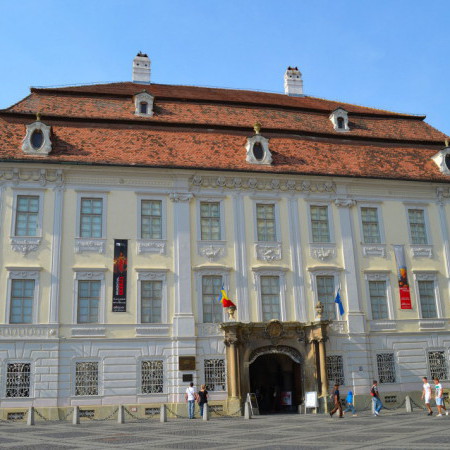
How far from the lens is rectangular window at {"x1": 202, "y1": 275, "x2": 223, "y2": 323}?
23.8m

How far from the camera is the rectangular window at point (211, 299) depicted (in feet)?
78.0

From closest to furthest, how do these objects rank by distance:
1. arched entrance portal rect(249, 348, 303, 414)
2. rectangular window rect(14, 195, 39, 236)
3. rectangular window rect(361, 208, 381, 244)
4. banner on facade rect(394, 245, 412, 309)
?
rectangular window rect(14, 195, 39, 236) < arched entrance portal rect(249, 348, 303, 414) < banner on facade rect(394, 245, 412, 309) < rectangular window rect(361, 208, 381, 244)

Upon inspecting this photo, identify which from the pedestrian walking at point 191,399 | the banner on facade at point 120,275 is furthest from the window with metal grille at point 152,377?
the banner on facade at point 120,275

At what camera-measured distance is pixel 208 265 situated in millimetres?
24156

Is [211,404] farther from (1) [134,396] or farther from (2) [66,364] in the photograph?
(2) [66,364]

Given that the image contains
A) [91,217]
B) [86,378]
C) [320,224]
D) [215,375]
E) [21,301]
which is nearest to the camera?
[86,378]

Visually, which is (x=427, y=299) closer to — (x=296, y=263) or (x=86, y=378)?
(x=296, y=263)

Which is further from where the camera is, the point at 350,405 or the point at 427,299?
the point at 427,299

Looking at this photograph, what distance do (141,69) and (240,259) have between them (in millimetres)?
15617

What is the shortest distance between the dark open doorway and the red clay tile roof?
9078 millimetres

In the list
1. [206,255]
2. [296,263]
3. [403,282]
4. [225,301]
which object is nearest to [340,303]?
[296,263]

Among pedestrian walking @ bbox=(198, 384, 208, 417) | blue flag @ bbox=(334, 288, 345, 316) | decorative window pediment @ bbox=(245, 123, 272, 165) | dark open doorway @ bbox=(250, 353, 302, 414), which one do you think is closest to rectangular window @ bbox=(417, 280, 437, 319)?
blue flag @ bbox=(334, 288, 345, 316)

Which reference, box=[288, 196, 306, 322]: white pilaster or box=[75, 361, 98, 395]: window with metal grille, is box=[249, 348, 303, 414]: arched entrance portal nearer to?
box=[288, 196, 306, 322]: white pilaster

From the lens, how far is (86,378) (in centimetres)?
2216
